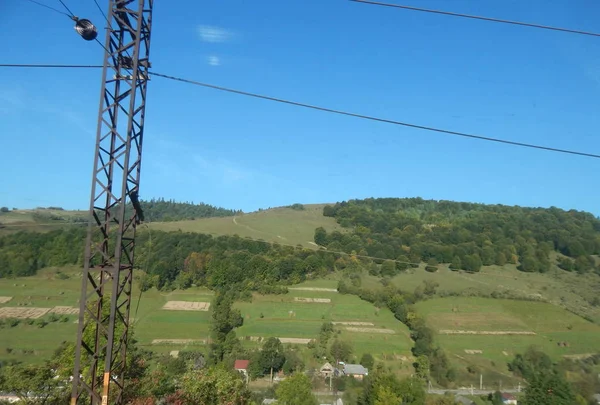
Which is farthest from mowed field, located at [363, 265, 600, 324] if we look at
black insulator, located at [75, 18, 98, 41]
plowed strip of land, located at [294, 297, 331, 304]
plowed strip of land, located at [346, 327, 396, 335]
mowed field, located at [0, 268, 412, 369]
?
black insulator, located at [75, 18, 98, 41]

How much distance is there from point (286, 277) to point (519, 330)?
1957cm

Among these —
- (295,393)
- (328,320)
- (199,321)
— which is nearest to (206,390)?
(295,393)

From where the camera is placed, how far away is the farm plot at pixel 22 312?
1089 inches

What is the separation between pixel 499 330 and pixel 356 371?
12.7m

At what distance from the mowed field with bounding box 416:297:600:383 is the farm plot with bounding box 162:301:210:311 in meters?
17.8

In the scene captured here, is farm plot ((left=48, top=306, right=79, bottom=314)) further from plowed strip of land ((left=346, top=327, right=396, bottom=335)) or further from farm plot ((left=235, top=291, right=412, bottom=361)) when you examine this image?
plowed strip of land ((left=346, top=327, right=396, bottom=335))

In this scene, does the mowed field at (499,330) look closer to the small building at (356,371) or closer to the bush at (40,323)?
the small building at (356,371)

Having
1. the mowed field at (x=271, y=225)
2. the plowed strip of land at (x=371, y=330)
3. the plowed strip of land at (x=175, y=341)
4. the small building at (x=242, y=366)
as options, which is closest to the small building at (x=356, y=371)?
the plowed strip of land at (x=371, y=330)

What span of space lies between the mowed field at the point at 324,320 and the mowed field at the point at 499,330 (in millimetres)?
3384

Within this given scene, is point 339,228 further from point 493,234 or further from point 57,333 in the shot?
point 57,333

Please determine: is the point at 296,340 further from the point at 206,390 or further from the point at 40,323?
the point at 40,323

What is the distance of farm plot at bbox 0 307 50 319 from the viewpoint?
27.7m

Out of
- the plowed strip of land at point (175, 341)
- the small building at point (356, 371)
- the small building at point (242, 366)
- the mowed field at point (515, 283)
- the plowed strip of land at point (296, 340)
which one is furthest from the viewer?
the mowed field at point (515, 283)

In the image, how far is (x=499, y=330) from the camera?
32.4 meters
